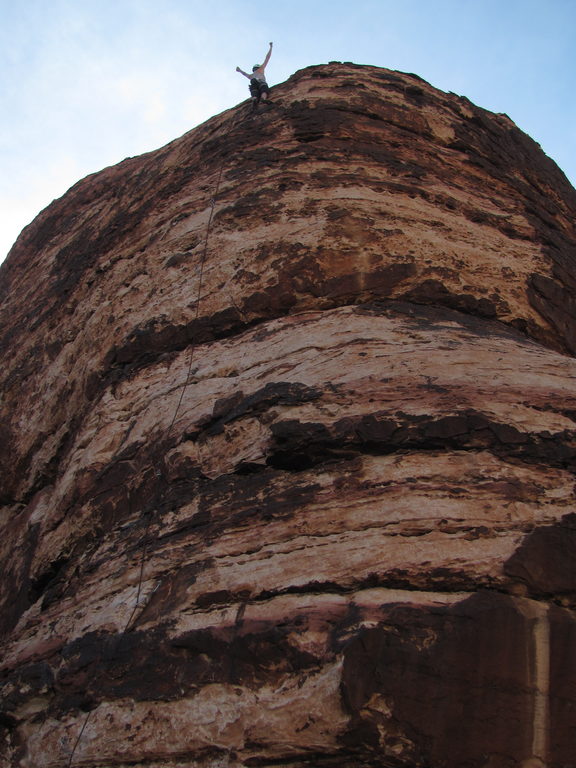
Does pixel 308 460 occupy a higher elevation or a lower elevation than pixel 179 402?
lower

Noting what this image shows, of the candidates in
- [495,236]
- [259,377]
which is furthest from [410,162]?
[259,377]

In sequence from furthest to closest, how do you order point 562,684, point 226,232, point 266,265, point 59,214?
point 59,214 < point 226,232 < point 266,265 < point 562,684

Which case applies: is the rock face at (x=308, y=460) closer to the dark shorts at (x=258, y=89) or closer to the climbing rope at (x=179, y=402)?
the climbing rope at (x=179, y=402)

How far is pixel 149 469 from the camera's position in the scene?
5945 millimetres

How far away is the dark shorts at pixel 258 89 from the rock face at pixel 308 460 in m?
0.23

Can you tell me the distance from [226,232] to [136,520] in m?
3.41

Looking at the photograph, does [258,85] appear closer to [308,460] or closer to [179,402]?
[179,402]

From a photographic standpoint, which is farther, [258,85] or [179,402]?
[258,85]

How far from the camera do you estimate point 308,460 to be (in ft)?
16.7

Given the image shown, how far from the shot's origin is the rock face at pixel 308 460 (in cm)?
385

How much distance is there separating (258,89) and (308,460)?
6.17 meters

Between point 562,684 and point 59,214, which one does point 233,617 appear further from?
point 59,214

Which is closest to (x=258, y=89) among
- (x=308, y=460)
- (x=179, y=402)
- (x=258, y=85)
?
(x=258, y=85)

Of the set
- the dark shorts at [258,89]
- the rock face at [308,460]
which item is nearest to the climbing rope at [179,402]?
the rock face at [308,460]
